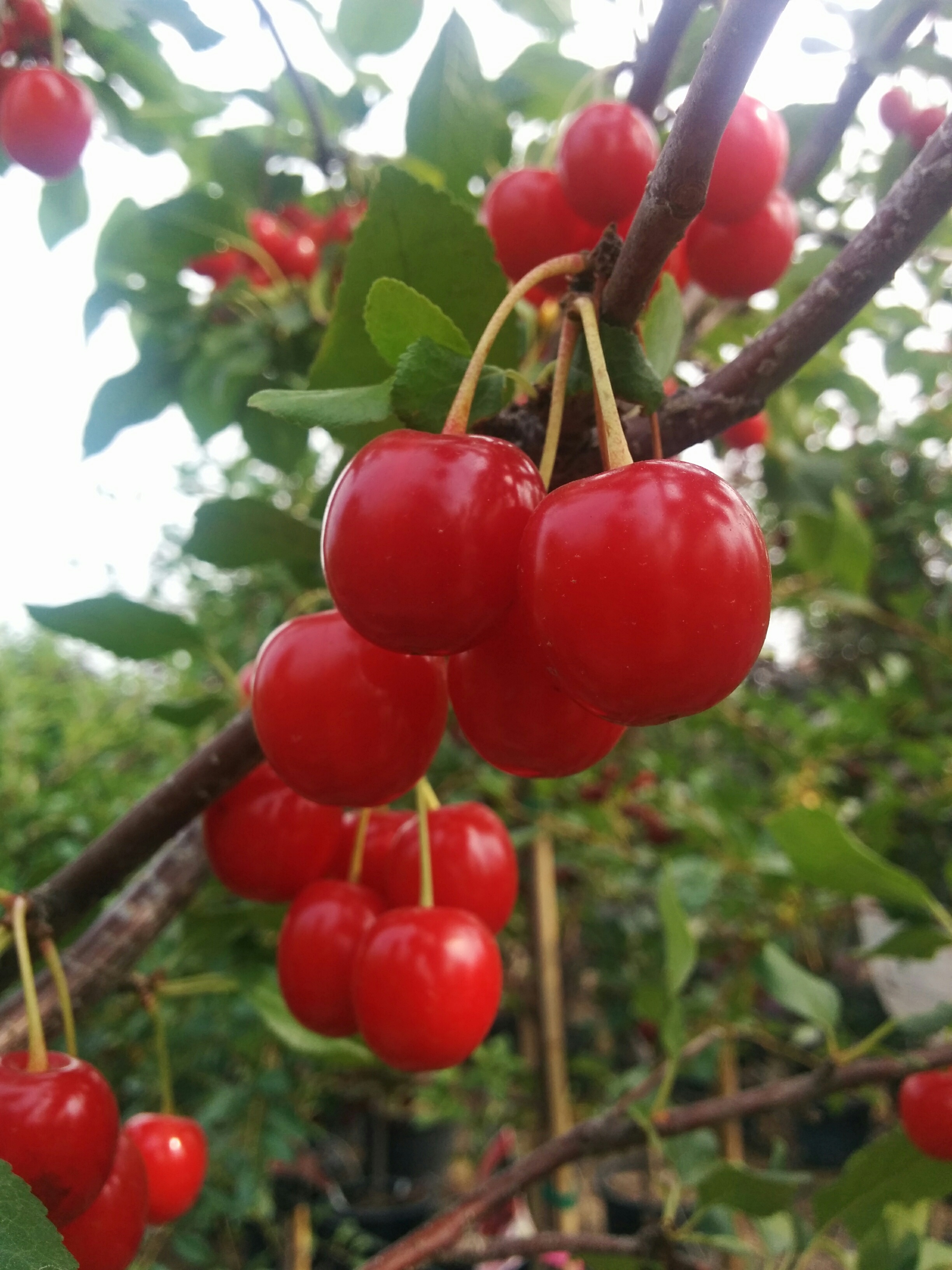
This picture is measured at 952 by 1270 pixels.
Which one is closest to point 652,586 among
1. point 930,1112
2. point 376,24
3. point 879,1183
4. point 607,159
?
point 607,159

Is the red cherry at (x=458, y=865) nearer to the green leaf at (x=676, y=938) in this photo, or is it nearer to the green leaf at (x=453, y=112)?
the green leaf at (x=676, y=938)

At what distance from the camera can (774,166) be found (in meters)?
0.63

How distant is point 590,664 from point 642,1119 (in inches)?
24.6

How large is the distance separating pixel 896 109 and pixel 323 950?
1001mm

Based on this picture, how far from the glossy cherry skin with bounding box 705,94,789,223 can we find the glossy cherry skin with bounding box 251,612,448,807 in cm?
43

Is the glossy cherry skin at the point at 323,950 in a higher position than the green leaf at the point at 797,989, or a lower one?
higher

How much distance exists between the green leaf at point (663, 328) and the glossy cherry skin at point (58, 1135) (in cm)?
48

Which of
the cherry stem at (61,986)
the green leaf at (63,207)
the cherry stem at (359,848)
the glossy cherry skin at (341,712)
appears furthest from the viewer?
the green leaf at (63,207)

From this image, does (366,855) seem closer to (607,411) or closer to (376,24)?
(607,411)

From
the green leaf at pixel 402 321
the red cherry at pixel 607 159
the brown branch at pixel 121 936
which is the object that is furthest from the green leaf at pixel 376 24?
the brown branch at pixel 121 936

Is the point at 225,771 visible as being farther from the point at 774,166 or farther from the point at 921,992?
the point at 921,992

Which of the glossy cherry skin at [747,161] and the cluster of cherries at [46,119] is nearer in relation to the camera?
the glossy cherry skin at [747,161]

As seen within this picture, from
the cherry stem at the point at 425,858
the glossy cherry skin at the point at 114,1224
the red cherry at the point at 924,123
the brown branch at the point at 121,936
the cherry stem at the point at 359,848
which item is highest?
the red cherry at the point at 924,123

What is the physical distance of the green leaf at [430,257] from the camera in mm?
456
